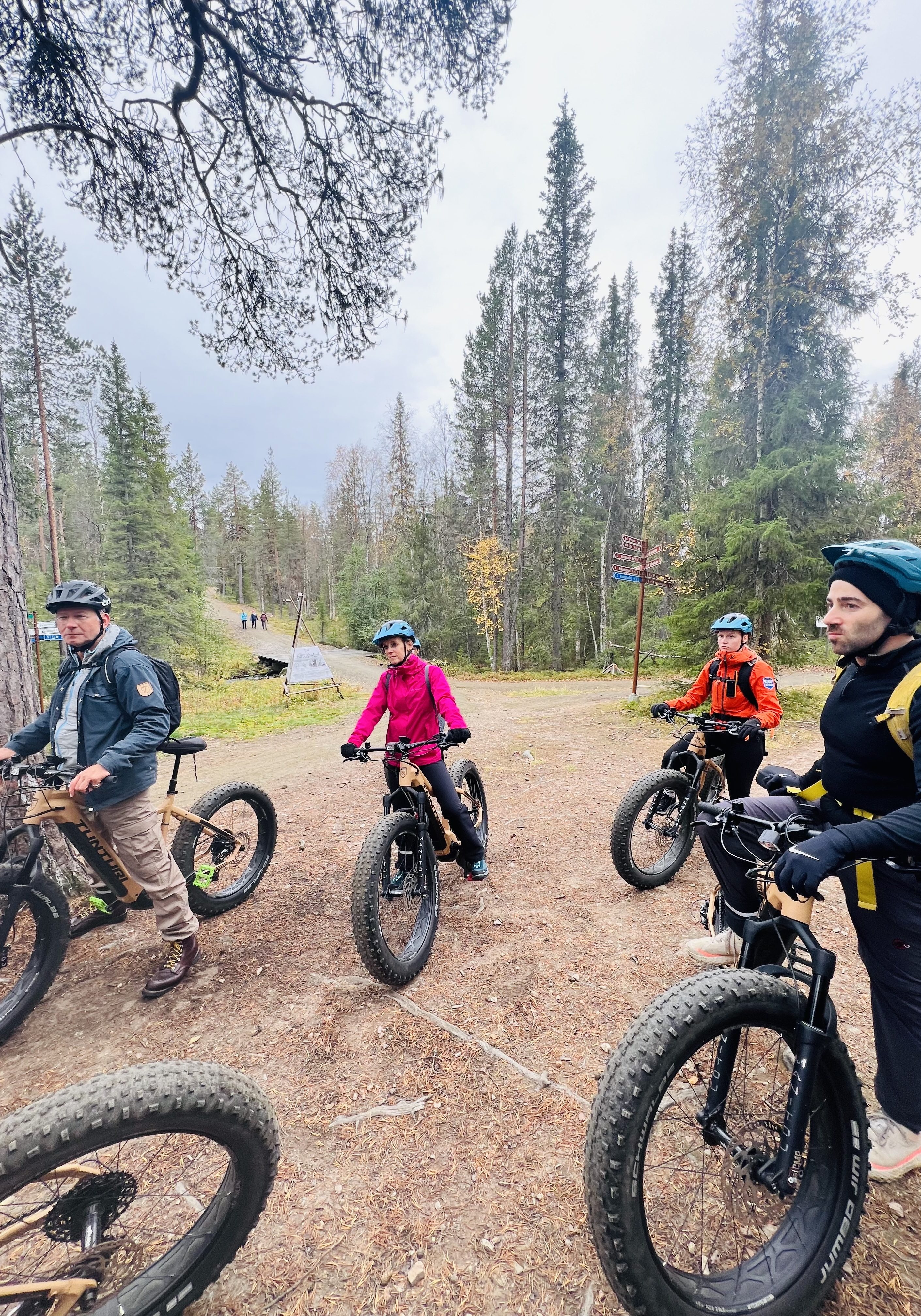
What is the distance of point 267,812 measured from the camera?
4.25 m

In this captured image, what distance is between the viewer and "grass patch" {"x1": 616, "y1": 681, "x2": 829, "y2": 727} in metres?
10.6

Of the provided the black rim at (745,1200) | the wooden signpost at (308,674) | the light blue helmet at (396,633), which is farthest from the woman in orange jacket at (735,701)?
the wooden signpost at (308,674)

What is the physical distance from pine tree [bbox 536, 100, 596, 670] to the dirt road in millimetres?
18190

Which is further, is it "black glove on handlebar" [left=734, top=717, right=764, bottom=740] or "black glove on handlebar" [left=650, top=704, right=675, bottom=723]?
"black glove on handlebar" [left=650, top=704, right=675, bottom=723]

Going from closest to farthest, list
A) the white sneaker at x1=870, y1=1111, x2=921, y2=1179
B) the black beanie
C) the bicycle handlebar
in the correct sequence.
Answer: the black beanie < the white sneaker at x1=870, y1=1111, x2=921, y2=1179 < the bicycle handlebar

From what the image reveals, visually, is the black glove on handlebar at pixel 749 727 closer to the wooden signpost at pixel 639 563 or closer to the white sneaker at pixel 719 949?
the white sneaker at pixel 719 949

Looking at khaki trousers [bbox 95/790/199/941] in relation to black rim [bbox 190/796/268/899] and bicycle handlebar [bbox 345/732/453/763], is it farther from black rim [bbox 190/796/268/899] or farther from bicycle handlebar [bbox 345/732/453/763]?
bicycle handlebar [bbox 345/732/453/763]

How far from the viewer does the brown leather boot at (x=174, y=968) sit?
295cm

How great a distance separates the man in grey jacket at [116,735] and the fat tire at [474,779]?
6.99ft

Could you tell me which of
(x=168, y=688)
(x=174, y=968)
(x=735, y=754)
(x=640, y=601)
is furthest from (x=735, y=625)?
(x=640, y=601)

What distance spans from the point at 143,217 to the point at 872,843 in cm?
663

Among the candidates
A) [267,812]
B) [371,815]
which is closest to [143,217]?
[267,812]

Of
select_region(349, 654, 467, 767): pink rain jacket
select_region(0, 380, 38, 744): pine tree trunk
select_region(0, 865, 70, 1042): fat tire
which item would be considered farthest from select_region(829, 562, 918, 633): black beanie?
select_region(0, 380, 38, 744): pine tree trunk

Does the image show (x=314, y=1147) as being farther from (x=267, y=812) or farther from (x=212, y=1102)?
(x=267, y=812)
